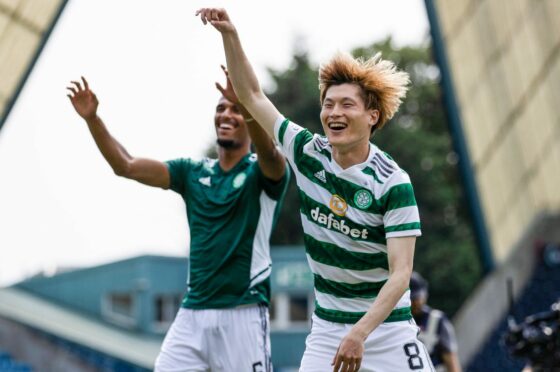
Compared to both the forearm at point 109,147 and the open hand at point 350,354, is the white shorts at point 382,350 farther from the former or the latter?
the forearm at point 109,147

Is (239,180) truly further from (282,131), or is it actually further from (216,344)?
(282,131)

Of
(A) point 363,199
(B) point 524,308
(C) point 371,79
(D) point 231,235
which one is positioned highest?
(C) point 371,79

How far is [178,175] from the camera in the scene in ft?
23.2

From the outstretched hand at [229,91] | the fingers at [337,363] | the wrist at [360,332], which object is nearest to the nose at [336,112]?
the outstretched hand at [229,91]

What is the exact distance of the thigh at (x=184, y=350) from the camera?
6590 millimetres

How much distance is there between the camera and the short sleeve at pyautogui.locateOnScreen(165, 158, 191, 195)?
23.1ft

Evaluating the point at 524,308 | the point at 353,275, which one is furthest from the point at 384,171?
the point at 524,308

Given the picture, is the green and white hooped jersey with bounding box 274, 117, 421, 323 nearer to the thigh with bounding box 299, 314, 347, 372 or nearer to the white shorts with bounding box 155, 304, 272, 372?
the thigh with bounding box 299, 314, 347, 372

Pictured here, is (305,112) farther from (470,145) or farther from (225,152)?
(225,152)

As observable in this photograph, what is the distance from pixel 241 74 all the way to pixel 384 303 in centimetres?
156

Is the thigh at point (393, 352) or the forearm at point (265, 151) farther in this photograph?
the forearm at point (265, 151)

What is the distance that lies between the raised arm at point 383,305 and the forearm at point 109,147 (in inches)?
86.9

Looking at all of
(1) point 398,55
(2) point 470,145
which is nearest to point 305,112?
(1) point 398,55

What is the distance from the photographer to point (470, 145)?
24484 mm
